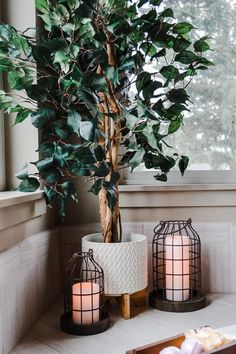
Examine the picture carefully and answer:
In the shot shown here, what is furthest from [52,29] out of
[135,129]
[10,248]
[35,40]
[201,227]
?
[201,227]

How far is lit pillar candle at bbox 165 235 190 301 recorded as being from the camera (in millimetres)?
1359

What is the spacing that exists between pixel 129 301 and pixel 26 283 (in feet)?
1.03

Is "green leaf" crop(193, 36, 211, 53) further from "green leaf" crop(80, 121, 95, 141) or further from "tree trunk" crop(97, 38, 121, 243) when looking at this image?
"green leaf" crop(80, 121, 95, 141)

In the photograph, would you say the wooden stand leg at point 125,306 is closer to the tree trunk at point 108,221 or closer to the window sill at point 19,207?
the tree trunk at point 108,221

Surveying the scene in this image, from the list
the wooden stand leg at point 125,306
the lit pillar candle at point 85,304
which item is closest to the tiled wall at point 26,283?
the lit pillar candle at point 85,304

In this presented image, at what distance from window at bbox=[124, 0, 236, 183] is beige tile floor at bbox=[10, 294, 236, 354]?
49 centimetres

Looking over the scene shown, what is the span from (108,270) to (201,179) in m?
0.57

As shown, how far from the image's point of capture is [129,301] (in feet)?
4.27

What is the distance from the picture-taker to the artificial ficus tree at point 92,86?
1.14 meters

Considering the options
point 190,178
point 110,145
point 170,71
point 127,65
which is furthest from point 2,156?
point 190,178

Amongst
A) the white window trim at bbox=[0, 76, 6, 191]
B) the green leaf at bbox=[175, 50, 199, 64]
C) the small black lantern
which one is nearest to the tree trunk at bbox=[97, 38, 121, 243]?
the small black lantern

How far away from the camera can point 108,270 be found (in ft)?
Result: 4.11

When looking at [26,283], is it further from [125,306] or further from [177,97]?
[177,97]

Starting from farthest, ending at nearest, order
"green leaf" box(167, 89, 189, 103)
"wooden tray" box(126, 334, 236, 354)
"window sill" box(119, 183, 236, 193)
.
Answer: "window sill" box(119, 183, 236, 193) < "green leaf" box(167, 89, 189, 103) < "wooden tray" box(126, 334, 236, 354)
